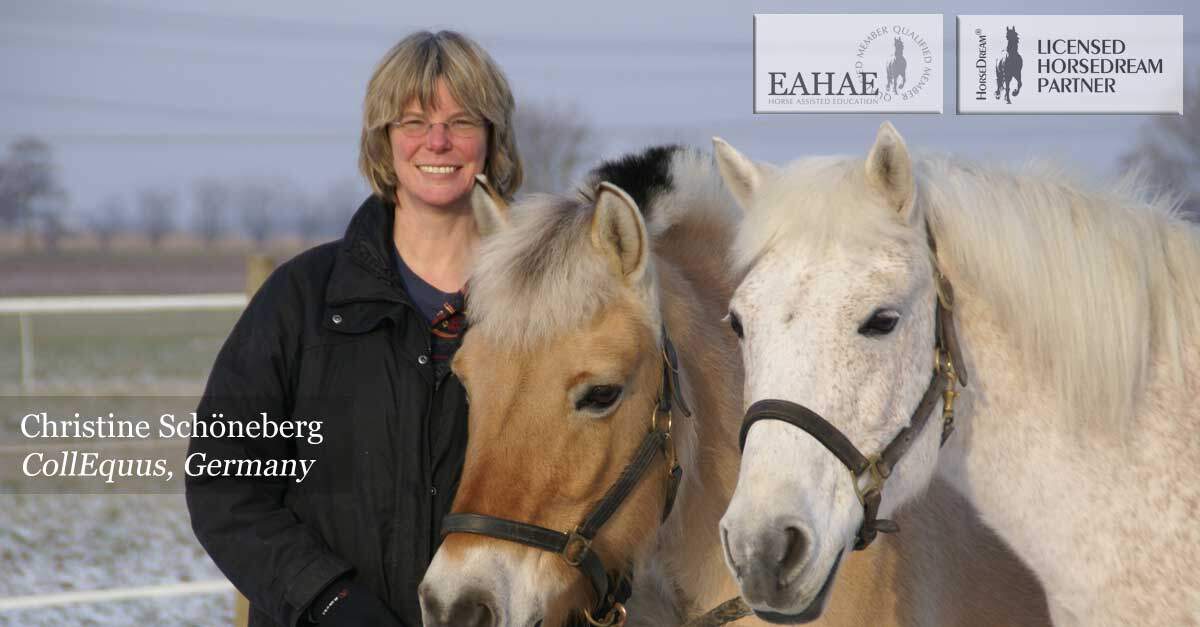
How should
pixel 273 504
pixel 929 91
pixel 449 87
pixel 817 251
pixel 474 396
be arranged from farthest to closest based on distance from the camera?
pixel 929 91 → pixel 449 87 → pixel 273 504 → pixel 474 396 → pixel 817 251

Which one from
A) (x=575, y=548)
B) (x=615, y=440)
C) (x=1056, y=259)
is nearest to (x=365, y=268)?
(x=615, y=440)

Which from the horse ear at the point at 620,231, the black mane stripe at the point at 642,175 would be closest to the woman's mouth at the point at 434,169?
the black mane stripe at the point at 642,175

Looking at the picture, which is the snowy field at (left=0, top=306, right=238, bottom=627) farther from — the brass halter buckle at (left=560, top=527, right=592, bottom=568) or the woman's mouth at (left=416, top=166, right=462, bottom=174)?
the brass halter buckle at (left=560, top=527, right=592, bottom=568)

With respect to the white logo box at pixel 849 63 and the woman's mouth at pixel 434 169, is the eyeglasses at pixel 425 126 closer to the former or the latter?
the woman's mouth at pixel 434 169

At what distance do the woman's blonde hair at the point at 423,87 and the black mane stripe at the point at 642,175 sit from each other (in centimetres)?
33

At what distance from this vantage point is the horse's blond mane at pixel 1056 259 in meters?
2.33

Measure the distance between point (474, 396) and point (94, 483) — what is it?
301 inches

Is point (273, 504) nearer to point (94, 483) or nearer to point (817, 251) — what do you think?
point (817, 251)

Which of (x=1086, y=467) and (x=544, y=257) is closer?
(x=1086, y=467)

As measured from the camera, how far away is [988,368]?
241cm

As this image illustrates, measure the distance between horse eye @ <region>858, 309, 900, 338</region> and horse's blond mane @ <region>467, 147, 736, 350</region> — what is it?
0.62 m

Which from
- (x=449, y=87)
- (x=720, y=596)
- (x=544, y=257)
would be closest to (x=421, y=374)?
(x=544, y=257)

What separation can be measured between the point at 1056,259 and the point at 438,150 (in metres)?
1.63

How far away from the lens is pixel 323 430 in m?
2.88
